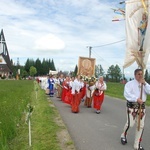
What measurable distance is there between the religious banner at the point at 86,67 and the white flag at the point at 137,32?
10.5 metres

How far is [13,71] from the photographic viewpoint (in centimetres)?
12838

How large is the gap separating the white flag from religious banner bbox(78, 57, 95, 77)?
10.5 metres

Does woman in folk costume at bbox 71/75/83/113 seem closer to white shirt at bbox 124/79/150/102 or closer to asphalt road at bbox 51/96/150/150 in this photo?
asphalt road at bbox 51/96/150/150

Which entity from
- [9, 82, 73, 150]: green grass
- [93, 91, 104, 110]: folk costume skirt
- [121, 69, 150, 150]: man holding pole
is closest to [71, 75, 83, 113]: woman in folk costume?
[93, 91, 104, 110]: folk costume skirt

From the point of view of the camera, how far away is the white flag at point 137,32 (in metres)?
6.85

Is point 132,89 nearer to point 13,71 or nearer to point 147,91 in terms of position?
point 147,91

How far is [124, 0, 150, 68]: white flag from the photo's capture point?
685cm

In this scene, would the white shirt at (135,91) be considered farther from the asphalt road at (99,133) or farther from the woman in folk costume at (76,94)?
the woman in folk costume at (76,94)

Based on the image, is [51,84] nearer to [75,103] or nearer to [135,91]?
[75,103]

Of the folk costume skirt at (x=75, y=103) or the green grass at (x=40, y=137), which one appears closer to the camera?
the green grass at (x=40, y=137)

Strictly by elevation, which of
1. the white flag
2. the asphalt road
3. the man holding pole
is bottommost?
the asphalt road

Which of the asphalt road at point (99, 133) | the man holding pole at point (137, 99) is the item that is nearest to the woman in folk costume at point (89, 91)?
the asphalt road at point (99, 133)

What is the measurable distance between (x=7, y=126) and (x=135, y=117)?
293 centimetres

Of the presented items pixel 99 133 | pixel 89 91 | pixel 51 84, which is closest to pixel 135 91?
pixel 99 133
